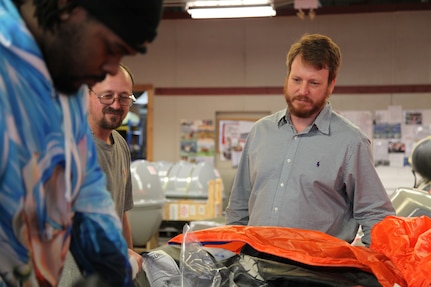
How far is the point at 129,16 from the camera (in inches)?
30.6

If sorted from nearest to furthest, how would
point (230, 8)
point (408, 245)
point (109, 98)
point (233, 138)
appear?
point (408, 245)
point (109, 98)
point (230, 8)
point (233, 138)

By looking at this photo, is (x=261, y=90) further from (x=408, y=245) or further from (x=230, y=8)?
(x=408, y=245)

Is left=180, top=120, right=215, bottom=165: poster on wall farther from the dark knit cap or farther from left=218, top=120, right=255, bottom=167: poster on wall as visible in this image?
the dark knit cap

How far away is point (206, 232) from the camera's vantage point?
5.74 feet

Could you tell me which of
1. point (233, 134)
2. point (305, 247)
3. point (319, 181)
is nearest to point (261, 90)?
point (233, 134)

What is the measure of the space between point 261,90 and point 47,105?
7.51 metres

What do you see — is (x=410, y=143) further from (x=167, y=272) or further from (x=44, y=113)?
(x=44, y=113)

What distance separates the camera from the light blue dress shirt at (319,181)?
6.81 ft

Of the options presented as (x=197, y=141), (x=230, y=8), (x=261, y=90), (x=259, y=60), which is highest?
(x=230, y=8)

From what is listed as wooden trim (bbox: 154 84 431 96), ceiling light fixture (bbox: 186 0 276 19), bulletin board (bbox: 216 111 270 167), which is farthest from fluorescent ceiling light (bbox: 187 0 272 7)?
bulletin board (bbox: 216 111 270 167)

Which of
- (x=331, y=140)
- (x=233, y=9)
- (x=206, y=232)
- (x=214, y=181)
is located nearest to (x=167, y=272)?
(x=206, y=232)

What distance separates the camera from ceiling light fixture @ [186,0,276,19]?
6074mm

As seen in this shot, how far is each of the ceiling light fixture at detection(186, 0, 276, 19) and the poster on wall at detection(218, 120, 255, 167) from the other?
208 cm

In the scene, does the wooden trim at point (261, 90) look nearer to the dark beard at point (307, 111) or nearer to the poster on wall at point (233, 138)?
the poster on wall at point (233, 138)
